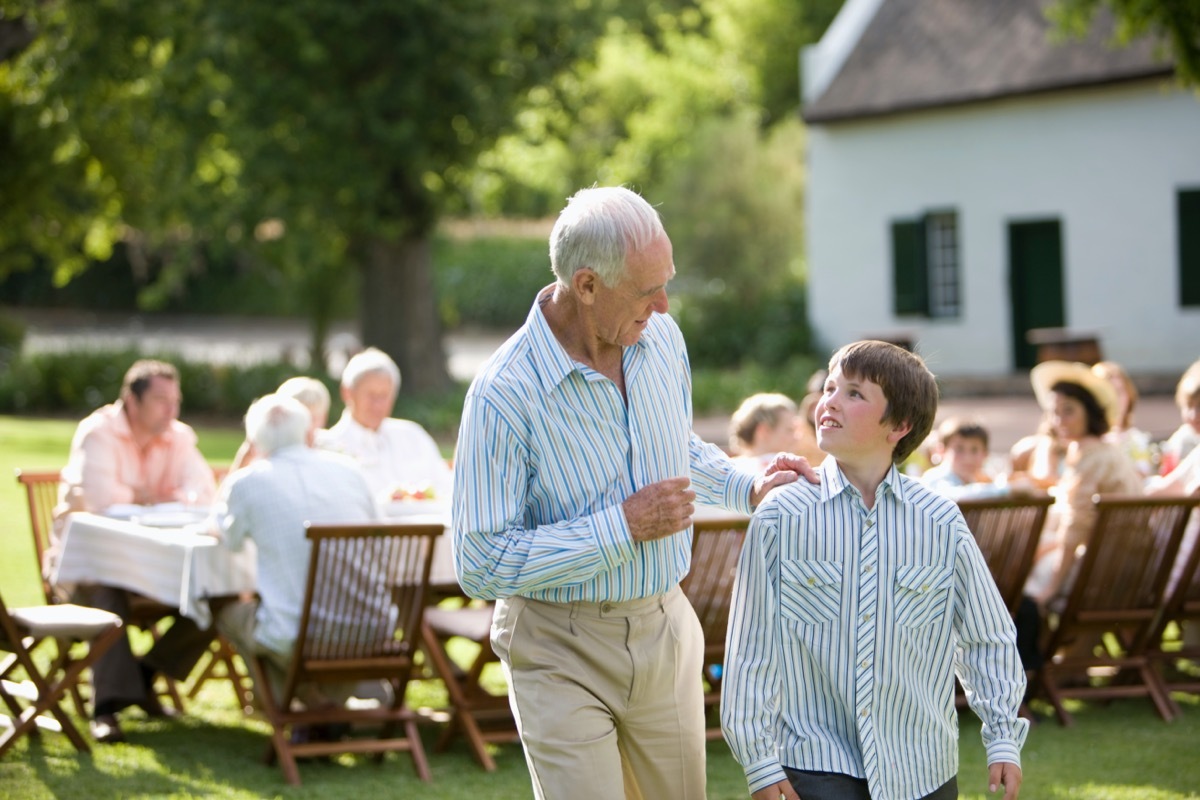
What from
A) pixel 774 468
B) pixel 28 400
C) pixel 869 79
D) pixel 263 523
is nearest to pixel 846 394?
pixel 774 468

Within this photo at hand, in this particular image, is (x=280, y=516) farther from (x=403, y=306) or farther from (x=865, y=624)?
(x=403, y=306)

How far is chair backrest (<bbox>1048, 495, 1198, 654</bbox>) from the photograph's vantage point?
6.77m

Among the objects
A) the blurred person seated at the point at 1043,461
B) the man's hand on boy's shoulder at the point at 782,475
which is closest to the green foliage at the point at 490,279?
the blurred person seated at the point at 1043,461

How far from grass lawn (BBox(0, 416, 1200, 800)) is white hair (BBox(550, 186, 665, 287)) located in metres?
3.12

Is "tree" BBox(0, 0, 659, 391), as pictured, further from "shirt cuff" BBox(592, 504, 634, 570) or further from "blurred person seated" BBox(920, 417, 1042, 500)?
"shirt cuff" BBox(592, 504, 634, 570)

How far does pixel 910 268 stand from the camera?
80.1ft

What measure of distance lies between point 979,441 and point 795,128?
1105 inches

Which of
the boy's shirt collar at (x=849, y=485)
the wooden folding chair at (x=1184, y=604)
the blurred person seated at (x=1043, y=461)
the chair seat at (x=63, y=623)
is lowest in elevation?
the wooden folding chair at (x=1184, y=604)

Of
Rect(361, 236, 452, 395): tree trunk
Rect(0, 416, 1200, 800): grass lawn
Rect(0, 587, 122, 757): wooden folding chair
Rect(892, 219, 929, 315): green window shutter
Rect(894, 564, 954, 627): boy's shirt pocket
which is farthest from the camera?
Rect(892, 219, 929, 315): green window shutter

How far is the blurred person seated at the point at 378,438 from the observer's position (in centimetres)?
845

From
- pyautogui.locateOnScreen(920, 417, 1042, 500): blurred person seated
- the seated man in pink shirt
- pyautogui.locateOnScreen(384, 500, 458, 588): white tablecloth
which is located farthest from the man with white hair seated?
pyautogui.locateOnScreen(920, 417, 1042, 500): blurred person seated

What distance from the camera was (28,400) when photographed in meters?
27.1

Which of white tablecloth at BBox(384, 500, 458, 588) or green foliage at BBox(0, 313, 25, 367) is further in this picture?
green foliage at BBox(0, 313, 25, 367)

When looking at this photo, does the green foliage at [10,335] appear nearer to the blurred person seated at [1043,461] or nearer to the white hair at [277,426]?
the blurred person seated at [1043,461]
